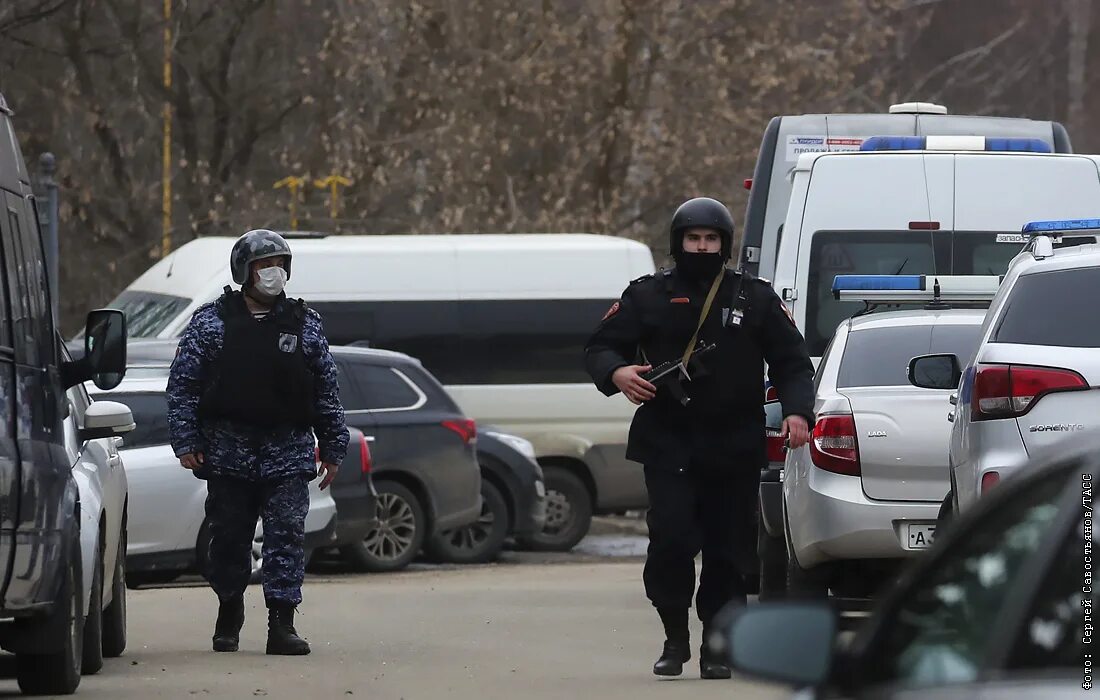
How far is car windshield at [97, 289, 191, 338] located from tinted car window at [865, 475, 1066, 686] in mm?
16122

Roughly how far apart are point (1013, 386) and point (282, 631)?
10.6 feet

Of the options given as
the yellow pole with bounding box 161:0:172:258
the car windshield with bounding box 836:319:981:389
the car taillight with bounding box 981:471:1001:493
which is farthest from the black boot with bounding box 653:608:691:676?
the yellow pole with bounding box 161:0:172:258

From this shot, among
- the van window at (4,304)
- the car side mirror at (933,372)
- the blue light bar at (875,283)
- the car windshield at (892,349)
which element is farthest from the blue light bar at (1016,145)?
the van window at (4,304)

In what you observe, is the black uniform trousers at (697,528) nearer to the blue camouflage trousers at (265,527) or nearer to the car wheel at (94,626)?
the blue camouflage trousers at (265,527)

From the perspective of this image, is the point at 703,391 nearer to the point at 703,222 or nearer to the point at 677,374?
the point at 677,374

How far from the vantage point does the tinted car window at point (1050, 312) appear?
24.8 feet

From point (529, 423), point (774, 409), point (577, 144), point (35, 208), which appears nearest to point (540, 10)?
point (577, 144)

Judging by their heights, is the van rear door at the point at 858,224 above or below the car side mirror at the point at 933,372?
above

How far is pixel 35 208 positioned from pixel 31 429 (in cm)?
107

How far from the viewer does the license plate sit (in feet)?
31.2

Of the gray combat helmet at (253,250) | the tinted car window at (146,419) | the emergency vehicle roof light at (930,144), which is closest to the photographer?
A: the gray combat helmet at (253,250)

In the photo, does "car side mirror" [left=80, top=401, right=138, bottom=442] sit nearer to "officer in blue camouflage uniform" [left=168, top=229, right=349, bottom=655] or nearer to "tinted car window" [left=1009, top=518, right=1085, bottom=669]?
"officer in blue camouflage uniform" [left=168, top=229, right=349, bottom=655]

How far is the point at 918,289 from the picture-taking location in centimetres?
1116

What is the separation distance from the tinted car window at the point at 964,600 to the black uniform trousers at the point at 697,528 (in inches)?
198
